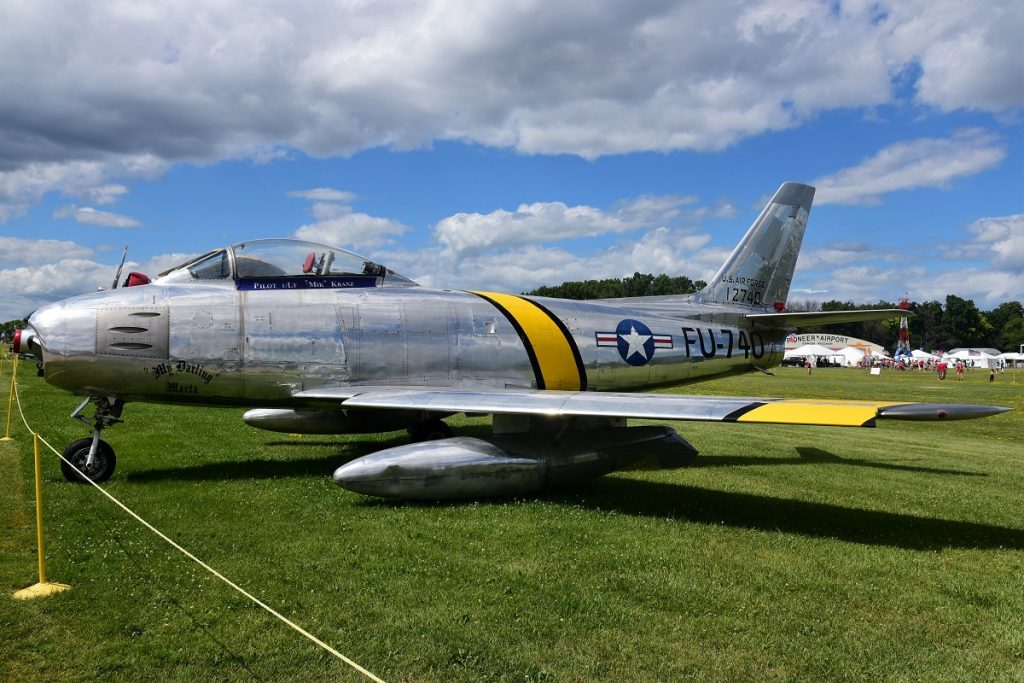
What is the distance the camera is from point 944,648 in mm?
3744

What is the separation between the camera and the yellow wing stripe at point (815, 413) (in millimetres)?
5574

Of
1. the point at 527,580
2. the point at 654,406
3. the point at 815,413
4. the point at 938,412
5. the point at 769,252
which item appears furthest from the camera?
the point at 769,252

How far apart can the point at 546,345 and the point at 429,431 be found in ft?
7.65

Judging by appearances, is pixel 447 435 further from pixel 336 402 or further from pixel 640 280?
pixel 640 280

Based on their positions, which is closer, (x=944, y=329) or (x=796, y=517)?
(x=796, y=517)

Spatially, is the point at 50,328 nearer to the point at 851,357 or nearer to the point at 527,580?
the point at 527,580

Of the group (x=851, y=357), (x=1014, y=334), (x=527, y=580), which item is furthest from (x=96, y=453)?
(x=1014, y=334)

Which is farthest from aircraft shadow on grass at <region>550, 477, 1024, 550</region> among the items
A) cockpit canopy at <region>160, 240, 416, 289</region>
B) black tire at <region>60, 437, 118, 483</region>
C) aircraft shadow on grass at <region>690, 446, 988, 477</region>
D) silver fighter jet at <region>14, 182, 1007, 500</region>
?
black tire at <region>60, 437, 118, 483</region>

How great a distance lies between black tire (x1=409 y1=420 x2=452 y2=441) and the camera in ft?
33.1

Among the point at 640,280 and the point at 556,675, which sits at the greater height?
the point at 640,280

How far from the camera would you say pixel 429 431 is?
33.2 feet

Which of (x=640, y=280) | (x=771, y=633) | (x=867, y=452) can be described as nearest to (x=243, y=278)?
(x=771, y=633)

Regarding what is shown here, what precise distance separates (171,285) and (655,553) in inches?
248

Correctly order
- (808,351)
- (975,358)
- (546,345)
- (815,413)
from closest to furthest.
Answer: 1. (815,413)
2. (546,345)
3. (808,351)
4. (975,358)
